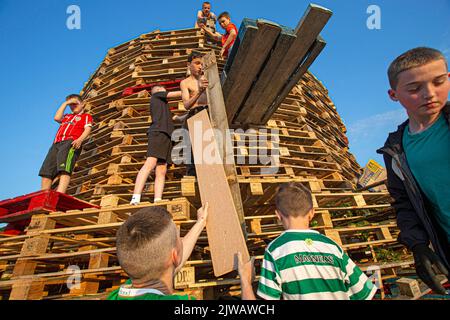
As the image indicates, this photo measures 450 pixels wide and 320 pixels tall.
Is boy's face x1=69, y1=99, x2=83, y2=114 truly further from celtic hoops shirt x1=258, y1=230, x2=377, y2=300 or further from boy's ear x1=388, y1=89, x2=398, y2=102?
boy's ear x1=388, y1=89, x2=398, y2=102

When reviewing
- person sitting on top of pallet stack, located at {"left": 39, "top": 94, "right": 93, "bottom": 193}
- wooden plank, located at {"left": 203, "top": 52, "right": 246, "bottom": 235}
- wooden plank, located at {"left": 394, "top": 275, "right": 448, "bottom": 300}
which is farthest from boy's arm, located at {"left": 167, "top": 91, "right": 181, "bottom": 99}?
wooden plank, located at {"left": 394, "top": 275, "right": 448, "bottom": 300}

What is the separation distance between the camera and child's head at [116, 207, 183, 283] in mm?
1231

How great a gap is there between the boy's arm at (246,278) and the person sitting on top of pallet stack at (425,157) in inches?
45.4

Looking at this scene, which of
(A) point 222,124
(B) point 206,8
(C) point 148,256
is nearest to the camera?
(C) point 148,256

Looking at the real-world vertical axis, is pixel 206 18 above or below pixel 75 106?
above

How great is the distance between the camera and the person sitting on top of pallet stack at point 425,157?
1.49 m

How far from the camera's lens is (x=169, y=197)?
4.57 metres

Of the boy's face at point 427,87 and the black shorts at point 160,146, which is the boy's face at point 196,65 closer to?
the black shorts at point 160,146

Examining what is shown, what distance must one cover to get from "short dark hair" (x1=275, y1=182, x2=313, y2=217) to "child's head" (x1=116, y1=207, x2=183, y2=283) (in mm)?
827

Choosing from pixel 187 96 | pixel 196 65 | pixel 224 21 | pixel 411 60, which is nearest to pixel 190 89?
pixel 187 96

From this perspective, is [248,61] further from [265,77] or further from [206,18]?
[206,18]

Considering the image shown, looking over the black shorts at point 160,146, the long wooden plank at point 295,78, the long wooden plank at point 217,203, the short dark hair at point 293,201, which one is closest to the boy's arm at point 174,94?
the black shorts at point 160,146

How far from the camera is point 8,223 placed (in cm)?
331

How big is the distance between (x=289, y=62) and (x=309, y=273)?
2.88 m
